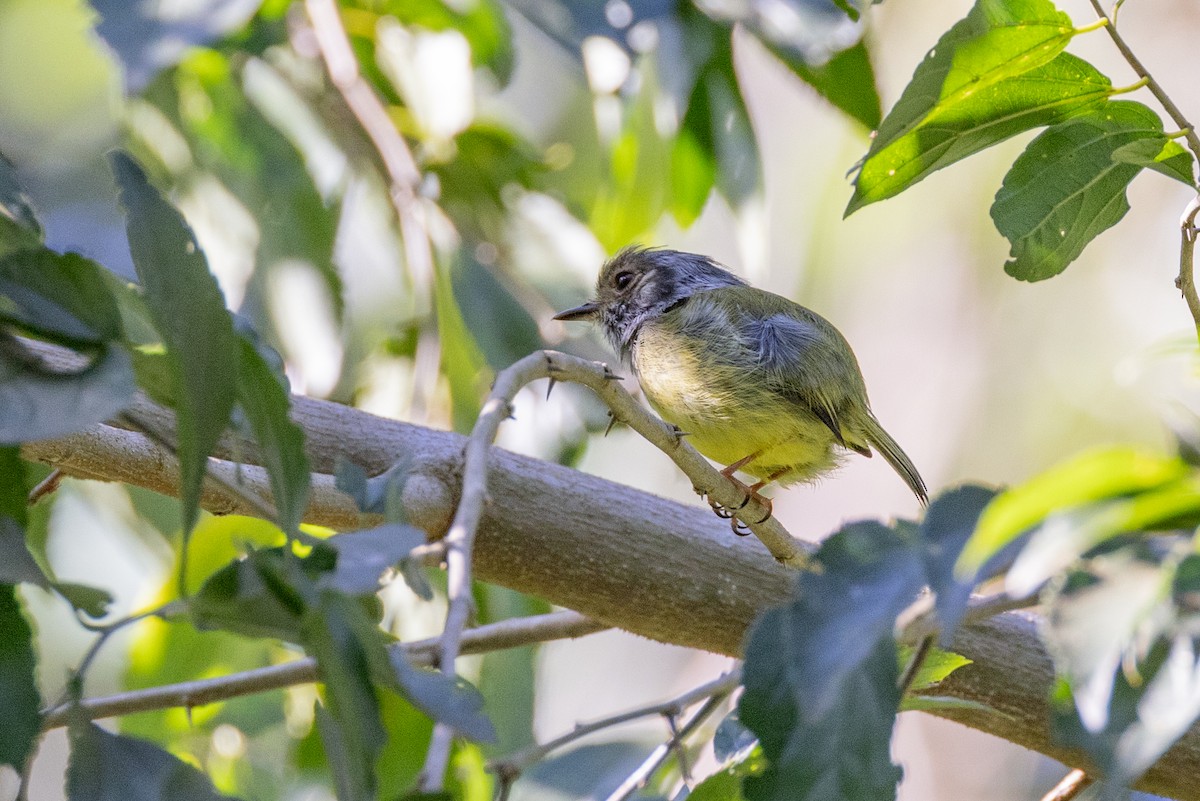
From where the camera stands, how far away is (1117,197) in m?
1.96

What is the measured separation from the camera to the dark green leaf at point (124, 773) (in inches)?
49.1

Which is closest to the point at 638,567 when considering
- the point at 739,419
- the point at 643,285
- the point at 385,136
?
the point at 739,419

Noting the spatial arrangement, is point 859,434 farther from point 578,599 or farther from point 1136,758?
point 1136,758

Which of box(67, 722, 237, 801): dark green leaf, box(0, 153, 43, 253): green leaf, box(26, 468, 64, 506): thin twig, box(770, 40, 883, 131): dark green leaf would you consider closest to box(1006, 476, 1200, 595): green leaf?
box(67, 722, 237, 801): dark green leaf

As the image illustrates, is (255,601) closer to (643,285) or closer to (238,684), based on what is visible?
(238,684)

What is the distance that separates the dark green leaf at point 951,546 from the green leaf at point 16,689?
2.87 ft

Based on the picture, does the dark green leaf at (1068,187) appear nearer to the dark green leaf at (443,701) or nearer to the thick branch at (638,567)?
the thick branch at (638,567)

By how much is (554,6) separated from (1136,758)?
228 centimetres

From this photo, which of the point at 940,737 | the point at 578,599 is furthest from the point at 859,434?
the point at 940,737

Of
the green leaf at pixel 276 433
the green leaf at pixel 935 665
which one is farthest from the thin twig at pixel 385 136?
the green leaf at pixel 276 433

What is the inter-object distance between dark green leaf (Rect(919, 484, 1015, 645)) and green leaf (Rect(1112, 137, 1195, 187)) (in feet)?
2.75

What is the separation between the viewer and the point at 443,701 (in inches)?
40.8

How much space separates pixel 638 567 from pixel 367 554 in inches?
55.3

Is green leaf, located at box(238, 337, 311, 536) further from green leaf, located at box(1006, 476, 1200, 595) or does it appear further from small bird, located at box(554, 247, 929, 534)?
small bird, located at box(554, 247, 929, 534)
